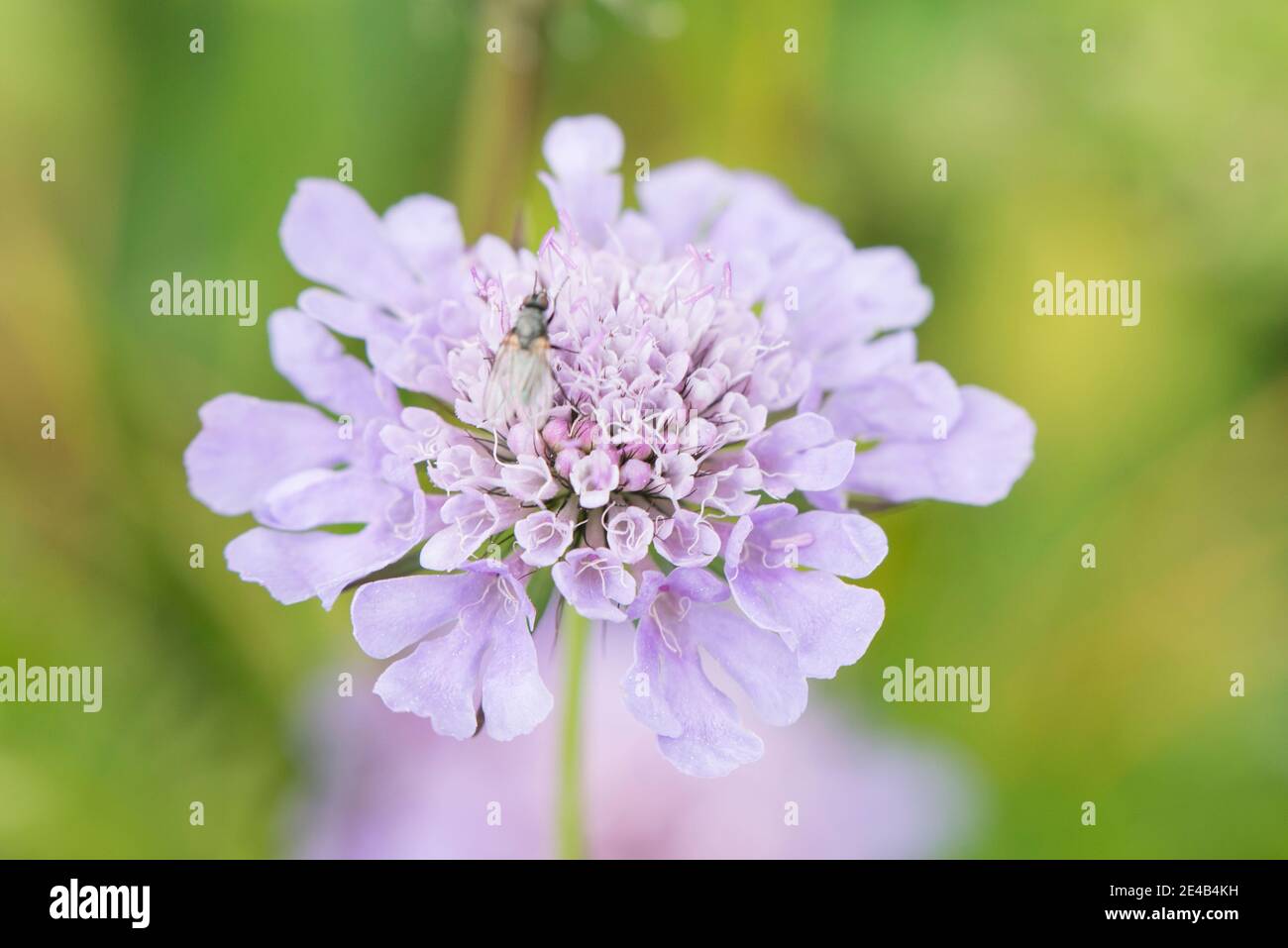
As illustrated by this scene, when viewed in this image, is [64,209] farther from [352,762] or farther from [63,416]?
[352,762]

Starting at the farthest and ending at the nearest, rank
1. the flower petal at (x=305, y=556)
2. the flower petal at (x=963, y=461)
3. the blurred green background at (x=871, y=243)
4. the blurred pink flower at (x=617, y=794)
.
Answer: the blurred green background at (x=871, y=243) → the blurred pink flower at (x=617, y=794) → the flower petal at (x=963, y=461) → the flower petal at (x=305, y=556)

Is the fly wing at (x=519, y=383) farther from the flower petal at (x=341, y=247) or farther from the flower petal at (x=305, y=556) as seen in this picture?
the flower petal at (x=341, y=247)

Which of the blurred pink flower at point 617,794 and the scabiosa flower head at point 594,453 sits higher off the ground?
the scabiosa flower head at point 594,453

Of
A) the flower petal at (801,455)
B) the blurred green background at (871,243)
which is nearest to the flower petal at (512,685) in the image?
the flower petal at (801,455)

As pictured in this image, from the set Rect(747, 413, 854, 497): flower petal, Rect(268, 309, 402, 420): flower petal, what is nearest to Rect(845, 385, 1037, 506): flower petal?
Rect(747, 413, 854, 497): flower petal

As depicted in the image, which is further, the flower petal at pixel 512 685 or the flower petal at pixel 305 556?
the flower petal at pixel 305 556

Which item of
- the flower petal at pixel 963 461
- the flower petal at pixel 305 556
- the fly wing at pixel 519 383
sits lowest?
the flower petal at pixel 305 556

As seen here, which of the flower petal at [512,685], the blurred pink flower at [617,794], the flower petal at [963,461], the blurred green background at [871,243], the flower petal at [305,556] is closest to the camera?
the flower petal at [512,685]
